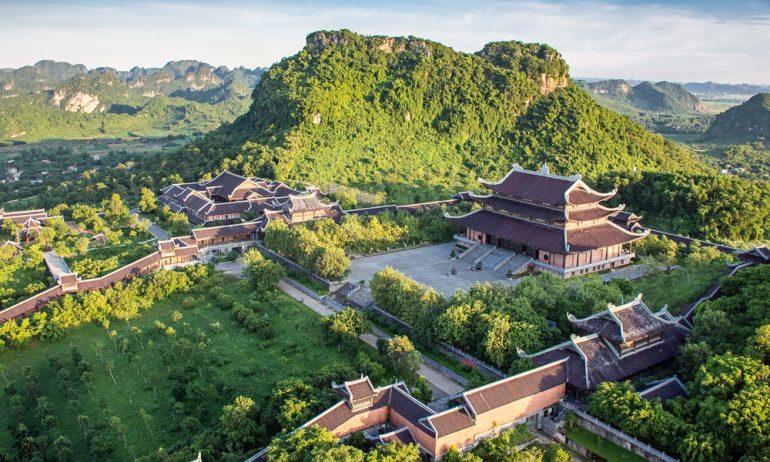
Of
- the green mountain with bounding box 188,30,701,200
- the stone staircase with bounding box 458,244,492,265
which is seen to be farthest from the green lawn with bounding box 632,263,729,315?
the green mountain with bounding box 188,30,701,200

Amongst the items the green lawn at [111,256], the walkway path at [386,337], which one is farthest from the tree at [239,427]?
the green lawn at [111,256]

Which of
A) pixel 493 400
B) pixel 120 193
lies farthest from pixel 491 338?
pixel 120 193

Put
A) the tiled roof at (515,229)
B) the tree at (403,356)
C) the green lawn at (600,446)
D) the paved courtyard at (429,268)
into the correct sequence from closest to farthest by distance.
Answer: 1. the green lawn at (600,446)
2. the tree at (403,356)
3. the paved courtyard at (429,268)
4. the tiled roof at (515,229)

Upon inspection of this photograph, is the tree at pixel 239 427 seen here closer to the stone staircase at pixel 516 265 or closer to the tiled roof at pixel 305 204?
the stone staircase at pixel 516 265

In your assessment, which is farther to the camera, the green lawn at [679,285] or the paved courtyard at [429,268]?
the paved courtyard at [429,268]

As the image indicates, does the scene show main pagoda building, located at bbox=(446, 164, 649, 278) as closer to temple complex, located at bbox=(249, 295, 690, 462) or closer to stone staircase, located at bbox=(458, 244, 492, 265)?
stone staircase, located at bbox=(458, 244, 492, 265)

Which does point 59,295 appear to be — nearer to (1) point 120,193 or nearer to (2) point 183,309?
(2) point 183,309
